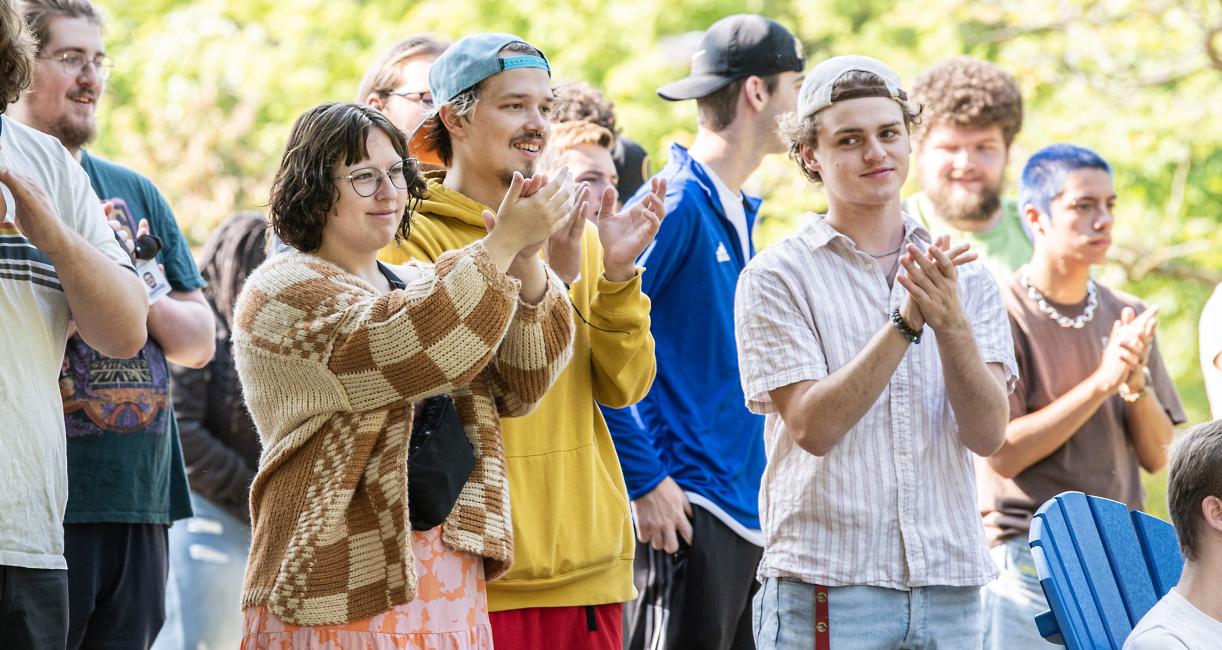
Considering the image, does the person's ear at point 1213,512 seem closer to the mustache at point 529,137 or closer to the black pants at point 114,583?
the mustache at point 529,137

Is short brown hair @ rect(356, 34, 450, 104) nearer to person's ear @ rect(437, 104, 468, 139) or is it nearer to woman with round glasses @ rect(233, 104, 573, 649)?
person's ear @ rect(437, 104, 468, 139)

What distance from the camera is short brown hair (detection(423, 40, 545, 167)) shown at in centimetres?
359

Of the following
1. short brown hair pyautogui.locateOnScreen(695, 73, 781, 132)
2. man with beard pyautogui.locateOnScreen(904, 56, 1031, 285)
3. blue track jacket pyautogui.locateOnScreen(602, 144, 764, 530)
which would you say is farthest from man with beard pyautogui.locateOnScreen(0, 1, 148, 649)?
man with beard pyautogui.locateOnScreen(904, 56, 1031, 285)

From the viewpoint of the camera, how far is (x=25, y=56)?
2916 millimetres

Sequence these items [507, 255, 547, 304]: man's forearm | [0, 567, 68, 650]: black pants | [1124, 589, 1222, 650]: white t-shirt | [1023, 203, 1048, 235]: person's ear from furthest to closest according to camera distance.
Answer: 1. [1023, 203, 1048, 235]: person's ear
2. [507, 255, 547, 304]: man's forearm
3. [1124, 589, 1222, 650]: white t-shirt
4. [0, 567, 68, 650]: black pants

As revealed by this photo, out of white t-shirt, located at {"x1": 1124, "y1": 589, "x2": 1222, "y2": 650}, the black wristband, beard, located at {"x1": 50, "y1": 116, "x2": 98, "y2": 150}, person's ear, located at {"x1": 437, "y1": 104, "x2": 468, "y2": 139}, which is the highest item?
beard, located at {"x1": 50, "y1": 116, "x2": 98, "y2": 150}

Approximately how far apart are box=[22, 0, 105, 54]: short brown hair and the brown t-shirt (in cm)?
302

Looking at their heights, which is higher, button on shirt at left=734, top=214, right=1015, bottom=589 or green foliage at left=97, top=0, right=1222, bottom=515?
green foliage at left=97, top=0, right=1222, bottom=515

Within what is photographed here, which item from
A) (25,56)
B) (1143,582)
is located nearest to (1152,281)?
(1143,582)

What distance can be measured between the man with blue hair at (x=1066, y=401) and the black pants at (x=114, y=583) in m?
2.54

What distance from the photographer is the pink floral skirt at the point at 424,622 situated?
9.59 ft

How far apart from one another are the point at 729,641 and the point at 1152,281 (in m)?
8.00

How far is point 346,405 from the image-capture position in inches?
116

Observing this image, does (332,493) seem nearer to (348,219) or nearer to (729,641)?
(348,219)
